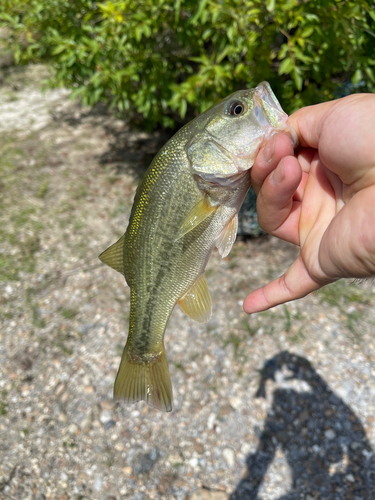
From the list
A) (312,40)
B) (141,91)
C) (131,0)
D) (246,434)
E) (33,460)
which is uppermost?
(131,0)

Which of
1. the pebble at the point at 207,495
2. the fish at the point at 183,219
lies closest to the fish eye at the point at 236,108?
the fish at the point at 183,219

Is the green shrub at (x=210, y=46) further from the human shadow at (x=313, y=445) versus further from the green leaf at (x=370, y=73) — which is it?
the human shadow at (x=313, y=445)

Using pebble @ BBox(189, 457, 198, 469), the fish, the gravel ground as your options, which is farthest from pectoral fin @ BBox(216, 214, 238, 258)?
pebble @ BBox(189, 457, 198, 469)

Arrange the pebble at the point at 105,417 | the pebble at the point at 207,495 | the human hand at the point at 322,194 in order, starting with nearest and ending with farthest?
the human hand at the point at 322,194
the pebble at the point at 207,495
the pebble at the point at 105,417

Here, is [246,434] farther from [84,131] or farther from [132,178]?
[84,131]

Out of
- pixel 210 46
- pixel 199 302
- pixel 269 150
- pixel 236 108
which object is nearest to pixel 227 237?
pixel 199 302

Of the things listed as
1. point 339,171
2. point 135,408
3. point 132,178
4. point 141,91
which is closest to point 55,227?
point 132,178
